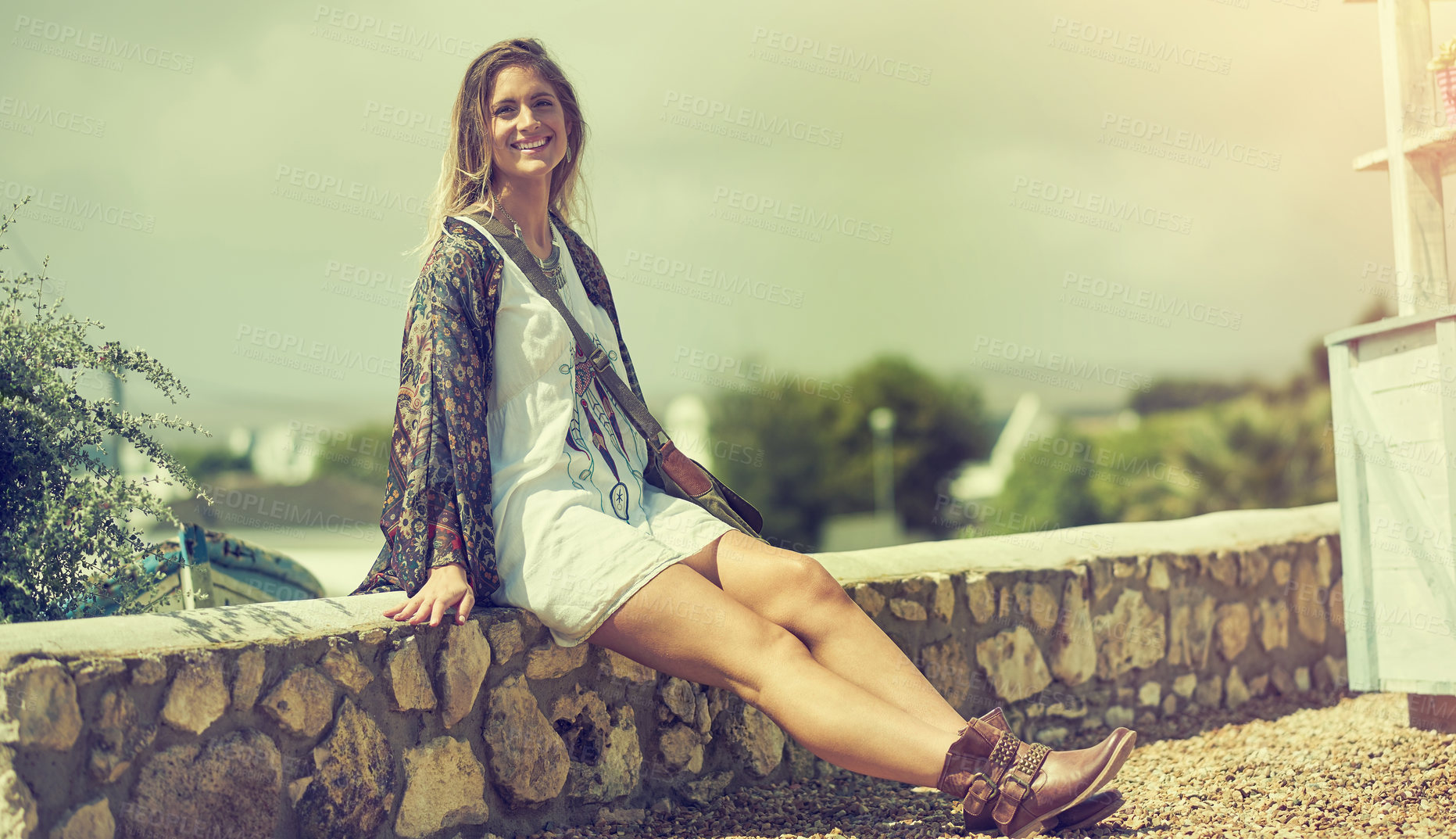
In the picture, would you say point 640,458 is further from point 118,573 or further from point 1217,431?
point 1217,431

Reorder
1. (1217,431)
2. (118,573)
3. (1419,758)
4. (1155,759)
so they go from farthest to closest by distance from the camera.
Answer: (1217,431)
(1155,759)
(1419,758)
(118,573)

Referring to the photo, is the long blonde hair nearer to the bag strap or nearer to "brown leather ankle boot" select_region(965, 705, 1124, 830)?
the bag strap

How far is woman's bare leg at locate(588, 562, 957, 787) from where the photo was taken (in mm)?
2180

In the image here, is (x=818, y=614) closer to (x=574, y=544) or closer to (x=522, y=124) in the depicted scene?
(x=574, y=544)

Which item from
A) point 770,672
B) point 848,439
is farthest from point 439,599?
point 848,439

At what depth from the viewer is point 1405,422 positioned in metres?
3.21

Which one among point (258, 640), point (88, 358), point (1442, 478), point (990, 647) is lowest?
point (990, 647)

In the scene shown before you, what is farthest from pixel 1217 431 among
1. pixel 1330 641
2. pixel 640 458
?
pixel 640 458

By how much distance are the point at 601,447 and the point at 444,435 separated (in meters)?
0.38

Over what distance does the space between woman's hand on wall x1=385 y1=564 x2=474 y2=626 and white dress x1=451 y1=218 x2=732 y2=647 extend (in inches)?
5.5

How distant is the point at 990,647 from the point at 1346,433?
1.17 m

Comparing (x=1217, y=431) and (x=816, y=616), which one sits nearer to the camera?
(x=816, y=616)

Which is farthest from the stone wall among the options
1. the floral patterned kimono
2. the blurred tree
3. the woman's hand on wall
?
the blurred tree

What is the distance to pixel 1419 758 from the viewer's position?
A: 295 centimetres
